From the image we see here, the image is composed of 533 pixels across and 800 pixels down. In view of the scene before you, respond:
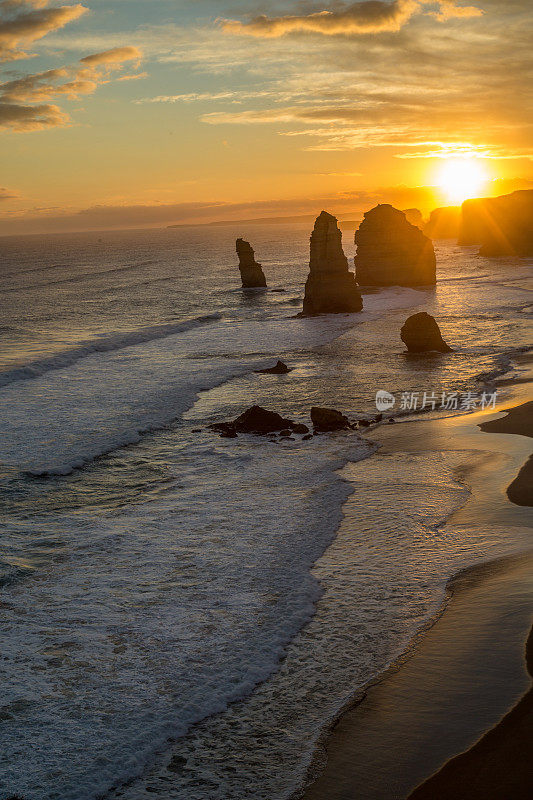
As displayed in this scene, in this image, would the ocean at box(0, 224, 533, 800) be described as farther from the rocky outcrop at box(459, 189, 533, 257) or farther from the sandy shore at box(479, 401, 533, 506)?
the rocky outcrop at box(459, 189, 533, 257)

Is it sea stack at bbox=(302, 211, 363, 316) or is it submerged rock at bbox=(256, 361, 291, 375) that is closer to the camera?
submerged rock at bbox=(256, 361, 291, 375)

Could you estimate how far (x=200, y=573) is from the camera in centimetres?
1261

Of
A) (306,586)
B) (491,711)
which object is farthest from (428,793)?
(306,586)

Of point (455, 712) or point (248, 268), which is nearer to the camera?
point (455, 712)

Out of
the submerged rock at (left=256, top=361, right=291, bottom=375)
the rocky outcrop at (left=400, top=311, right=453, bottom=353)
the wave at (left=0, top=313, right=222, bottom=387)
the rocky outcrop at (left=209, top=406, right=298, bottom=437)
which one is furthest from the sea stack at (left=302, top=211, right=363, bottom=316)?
the rocky outcrop at (left=209, top=406, right=298, bottom=437)

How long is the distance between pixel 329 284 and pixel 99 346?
74.1 feet

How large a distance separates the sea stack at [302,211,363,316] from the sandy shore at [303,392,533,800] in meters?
48.0

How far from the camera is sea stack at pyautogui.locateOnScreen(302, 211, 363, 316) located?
5706 cm

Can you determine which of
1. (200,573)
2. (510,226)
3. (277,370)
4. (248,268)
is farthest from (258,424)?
(510,226)

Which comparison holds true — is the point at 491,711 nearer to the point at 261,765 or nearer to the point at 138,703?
the point at 261,765

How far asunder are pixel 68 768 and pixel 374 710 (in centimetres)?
374

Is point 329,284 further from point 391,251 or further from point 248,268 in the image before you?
point 248,268

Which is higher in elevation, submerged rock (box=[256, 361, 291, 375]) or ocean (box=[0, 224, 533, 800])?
submerged rock (box=[256, 361, 291, 375])

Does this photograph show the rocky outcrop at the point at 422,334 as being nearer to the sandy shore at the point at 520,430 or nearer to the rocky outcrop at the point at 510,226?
the sandy shore at the point at 520,430
